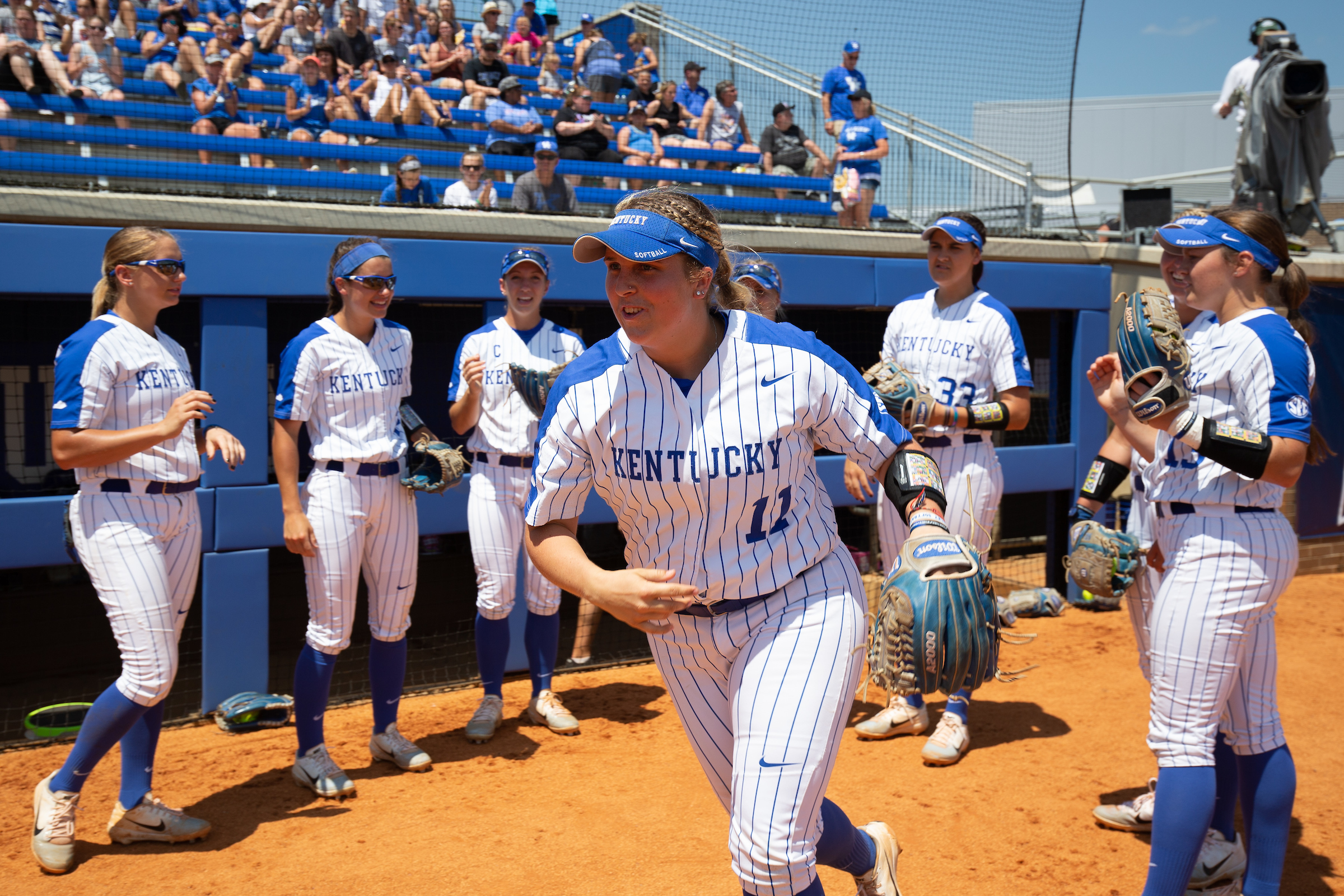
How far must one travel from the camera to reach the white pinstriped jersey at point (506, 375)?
14.8ft

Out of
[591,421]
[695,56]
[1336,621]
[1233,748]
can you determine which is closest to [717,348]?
[591,421]

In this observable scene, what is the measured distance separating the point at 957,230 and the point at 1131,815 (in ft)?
7.70

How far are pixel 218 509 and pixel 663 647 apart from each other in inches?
134

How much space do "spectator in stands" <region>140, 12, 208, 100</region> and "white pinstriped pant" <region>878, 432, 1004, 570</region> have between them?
7.11 m

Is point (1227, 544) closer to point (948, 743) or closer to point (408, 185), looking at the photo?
point (948, 743)

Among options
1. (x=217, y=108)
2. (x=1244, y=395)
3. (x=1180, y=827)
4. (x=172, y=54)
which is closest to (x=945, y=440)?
(x=1244, y=395)

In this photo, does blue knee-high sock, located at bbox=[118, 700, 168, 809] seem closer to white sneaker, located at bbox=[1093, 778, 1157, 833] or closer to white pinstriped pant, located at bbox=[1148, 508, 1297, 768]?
white pinstriped pant, located at bbox=[1148, 508, 1297, 768]

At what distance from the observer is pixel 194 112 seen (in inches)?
315

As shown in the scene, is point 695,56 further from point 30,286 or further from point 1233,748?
point 1233,748

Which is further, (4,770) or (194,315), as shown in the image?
(194,315)

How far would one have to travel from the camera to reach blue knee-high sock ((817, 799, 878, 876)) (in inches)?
93.9

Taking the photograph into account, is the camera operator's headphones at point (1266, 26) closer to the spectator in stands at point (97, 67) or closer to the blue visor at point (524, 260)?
the blue visor at point (524, 260)

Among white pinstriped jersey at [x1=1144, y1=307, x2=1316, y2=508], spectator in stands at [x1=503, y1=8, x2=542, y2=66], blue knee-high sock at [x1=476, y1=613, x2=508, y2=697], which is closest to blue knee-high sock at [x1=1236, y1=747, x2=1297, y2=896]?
white pinstriped jersey at [x1=1144, y1=307, x2=1316, y2=508]

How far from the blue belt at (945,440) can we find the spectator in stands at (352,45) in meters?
6.89
